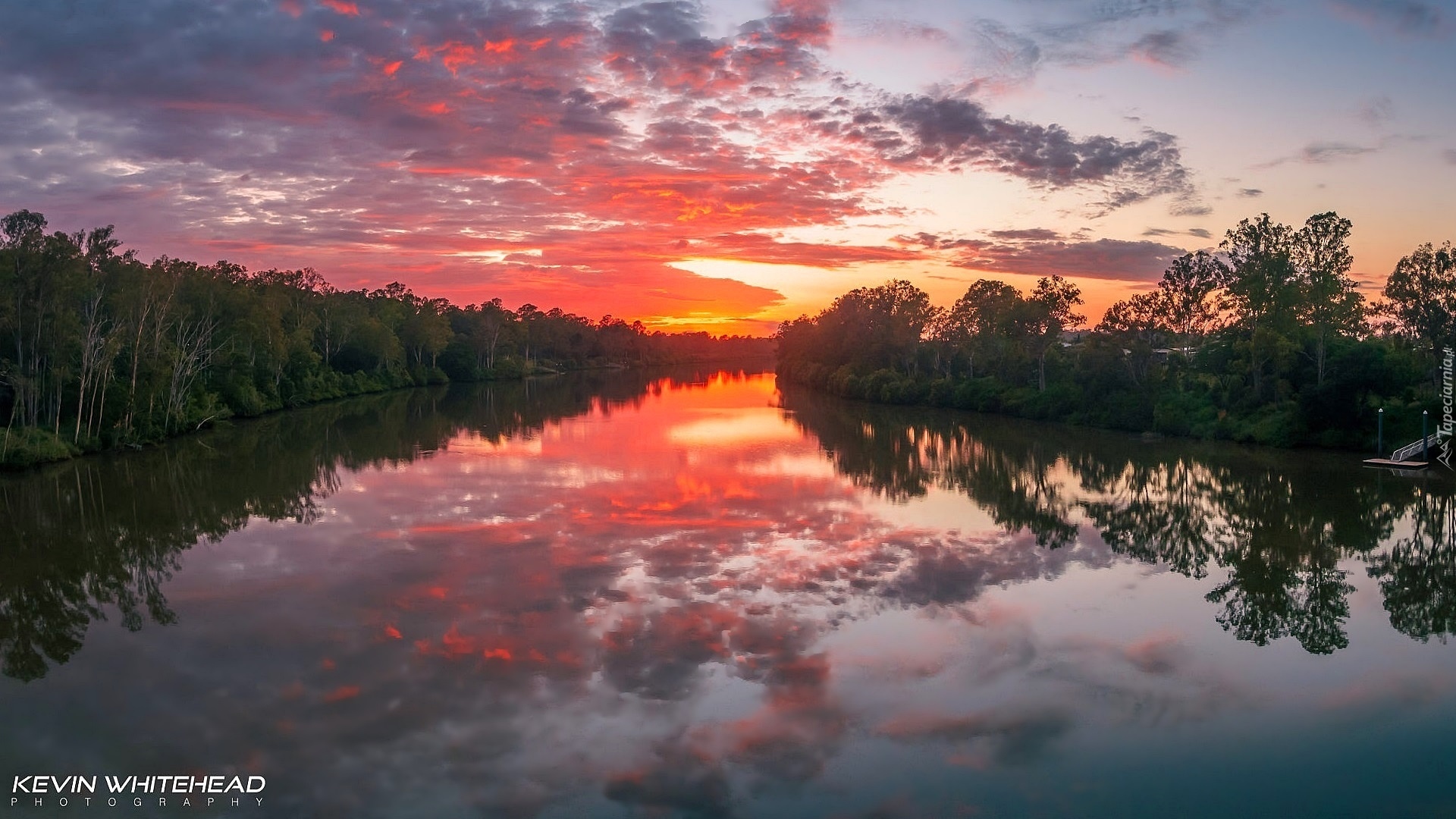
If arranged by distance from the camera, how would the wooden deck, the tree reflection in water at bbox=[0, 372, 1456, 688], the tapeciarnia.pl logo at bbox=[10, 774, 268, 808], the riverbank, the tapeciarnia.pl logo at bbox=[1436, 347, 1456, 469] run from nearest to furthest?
the tapeciarnia.pl logo at bbox=[10, 774, 268, 808] < the tree reflection in water at bbox=[0, 372, 1456, 688] < the wooden deck < the riverbank < the tapeciarnia.pl logo at bbox=[1436, 347, 1456, 469]

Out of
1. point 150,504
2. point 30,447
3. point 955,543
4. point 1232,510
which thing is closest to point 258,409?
point 30,447

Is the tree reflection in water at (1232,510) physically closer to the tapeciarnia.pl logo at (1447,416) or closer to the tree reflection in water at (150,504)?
the tapeciarnia.pl logo at (1447,416)

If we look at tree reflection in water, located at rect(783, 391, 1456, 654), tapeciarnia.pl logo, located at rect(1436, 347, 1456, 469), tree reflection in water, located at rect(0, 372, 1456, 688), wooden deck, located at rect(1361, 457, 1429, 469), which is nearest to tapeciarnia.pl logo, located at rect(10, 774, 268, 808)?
tree reflection in water, located at rect(0, 372, 1456, 688)

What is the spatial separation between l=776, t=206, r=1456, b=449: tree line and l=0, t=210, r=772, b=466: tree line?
134 feet

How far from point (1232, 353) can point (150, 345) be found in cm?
4779

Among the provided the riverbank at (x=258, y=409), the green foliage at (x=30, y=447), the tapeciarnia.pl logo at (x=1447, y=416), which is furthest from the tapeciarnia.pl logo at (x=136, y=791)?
the tapeciarnia.pl logo at (x=1447, y=416)

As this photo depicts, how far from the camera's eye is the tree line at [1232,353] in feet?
115

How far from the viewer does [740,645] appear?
507 inches

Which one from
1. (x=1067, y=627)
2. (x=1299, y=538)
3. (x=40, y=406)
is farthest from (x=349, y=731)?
(x=40, y=406)

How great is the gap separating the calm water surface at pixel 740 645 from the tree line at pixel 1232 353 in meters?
8.78

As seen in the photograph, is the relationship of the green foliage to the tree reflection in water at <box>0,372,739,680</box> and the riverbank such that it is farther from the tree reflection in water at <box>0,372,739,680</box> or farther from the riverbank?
the tree reflection in water at <box>0,372,739,680</box>

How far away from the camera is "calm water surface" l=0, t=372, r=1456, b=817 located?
9102 mm

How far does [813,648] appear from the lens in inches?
504

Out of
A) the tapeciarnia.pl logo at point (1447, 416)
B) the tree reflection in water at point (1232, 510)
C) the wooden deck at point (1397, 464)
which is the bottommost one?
the tree reflection in water at point (1232, 510)
